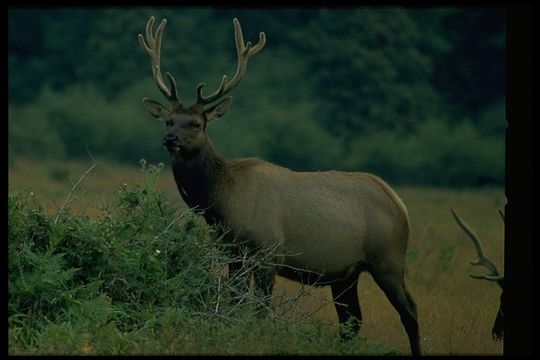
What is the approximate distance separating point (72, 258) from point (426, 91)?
109 ft

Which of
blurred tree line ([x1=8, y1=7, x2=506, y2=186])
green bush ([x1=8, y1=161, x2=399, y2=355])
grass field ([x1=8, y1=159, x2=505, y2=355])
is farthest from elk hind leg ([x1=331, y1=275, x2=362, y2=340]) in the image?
blurred tree line ([x1=8, y1=7, x2=506, y2=186])

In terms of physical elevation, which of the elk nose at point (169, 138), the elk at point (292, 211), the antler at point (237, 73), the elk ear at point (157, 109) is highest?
the antler at point (237, 73)

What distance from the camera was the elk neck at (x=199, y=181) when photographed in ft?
34.6

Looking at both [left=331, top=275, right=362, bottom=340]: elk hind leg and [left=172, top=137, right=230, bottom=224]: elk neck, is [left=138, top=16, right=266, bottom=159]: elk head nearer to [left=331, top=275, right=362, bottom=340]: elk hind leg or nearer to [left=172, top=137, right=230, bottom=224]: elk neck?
[left=172, top=137, right=230, bottom=224]: elk neck

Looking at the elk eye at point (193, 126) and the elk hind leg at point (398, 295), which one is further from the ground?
the elk eye at point (193, 126)

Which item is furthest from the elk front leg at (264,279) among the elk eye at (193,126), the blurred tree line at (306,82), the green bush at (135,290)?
the blurred tree line at (306,82)

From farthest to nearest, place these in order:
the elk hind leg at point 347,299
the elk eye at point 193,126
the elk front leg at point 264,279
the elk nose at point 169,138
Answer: the elk hind leg at point 347,299 → the elk eye at point 193,126 → the elk nose at point 169,138 → the elk front leg at point 264,279

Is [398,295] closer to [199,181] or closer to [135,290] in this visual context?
[199,181]

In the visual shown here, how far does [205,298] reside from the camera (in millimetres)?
9711

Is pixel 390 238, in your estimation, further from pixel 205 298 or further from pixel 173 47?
pixel 173 47

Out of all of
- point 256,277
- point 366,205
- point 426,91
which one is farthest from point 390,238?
point 426,91

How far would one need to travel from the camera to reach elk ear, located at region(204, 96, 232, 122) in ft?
35.6

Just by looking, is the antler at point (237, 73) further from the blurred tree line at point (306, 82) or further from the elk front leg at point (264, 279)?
the blurred tree line at point (306, 82)

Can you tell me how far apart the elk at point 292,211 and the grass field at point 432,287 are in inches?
13.2
